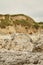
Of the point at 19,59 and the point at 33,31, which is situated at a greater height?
the point at 19,59

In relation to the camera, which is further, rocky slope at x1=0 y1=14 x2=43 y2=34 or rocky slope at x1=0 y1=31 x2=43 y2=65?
rocky slope at x1=0 y1=14 x2=43 y2=34

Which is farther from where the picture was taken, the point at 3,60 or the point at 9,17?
the point at 9,17

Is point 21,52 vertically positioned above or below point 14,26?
above

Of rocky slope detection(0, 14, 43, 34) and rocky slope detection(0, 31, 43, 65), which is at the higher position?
rocky slope detection(0, 31, 43, 65)

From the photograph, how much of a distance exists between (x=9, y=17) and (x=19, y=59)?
49.8 meters

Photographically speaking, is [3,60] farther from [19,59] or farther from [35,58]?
[35,58]

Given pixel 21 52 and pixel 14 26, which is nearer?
pixel 21 52

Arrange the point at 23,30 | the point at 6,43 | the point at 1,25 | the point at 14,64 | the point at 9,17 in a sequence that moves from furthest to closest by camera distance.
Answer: the point at 9,17, the point at 23,30, the point at 1,25, the point at 6,43, the point at 14,64

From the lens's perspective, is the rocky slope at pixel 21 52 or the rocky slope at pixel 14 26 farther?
the rocky slope at pixel 14 26

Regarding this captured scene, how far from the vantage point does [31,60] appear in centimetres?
1611

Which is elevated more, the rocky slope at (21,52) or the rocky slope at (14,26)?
the rocky slope at (21,52)

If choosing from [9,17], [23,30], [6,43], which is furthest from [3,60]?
[9,17]

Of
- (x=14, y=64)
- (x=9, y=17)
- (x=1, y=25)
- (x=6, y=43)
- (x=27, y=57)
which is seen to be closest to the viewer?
(x=14, y=64)

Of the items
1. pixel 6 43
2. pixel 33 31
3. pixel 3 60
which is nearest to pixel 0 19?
pixel 33 31
